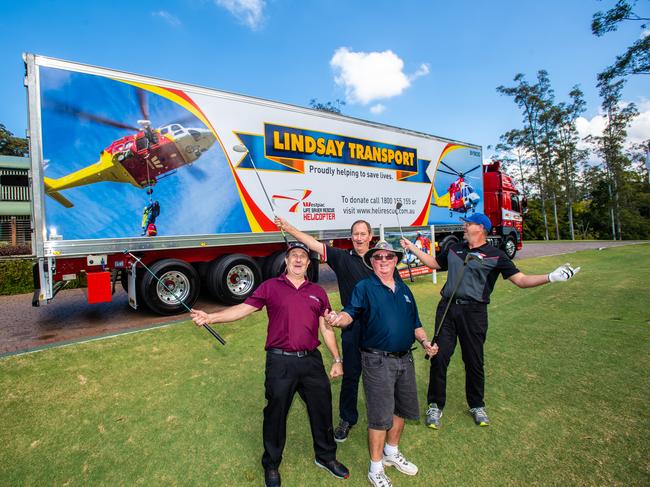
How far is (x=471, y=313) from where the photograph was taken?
3262 mm

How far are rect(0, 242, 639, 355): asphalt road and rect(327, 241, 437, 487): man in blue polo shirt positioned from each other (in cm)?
477

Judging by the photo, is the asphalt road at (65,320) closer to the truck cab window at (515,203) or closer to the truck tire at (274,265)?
the truck tire at (274,265)

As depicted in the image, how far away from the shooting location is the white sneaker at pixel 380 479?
8.01 feet

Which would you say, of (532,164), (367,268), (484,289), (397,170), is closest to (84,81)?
(367,268)

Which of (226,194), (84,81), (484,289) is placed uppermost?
(84,81)

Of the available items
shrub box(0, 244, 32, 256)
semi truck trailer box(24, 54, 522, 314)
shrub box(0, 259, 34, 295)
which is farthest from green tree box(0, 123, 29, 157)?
semi truck trailer box(24, 54, 522, 314)

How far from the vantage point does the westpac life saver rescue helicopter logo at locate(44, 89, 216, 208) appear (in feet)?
18.9

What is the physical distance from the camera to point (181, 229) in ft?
22.2

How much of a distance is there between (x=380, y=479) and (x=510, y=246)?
1440 centimetres

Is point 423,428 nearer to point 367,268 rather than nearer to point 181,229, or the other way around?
point 367,268

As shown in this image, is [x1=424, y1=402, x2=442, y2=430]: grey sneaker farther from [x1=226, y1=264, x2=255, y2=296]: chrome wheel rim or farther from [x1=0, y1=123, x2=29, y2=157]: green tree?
[x1=0, y1=123, x2=29, y2=157]: green tree

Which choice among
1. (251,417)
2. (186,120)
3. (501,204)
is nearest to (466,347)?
(251,417)

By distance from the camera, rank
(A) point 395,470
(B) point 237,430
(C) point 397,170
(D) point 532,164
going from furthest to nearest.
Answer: (D) point 532,164 < (C) point 397,170 < (B) point 237,430 < (A) point 395,470

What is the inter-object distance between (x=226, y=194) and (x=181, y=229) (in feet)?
3.55
